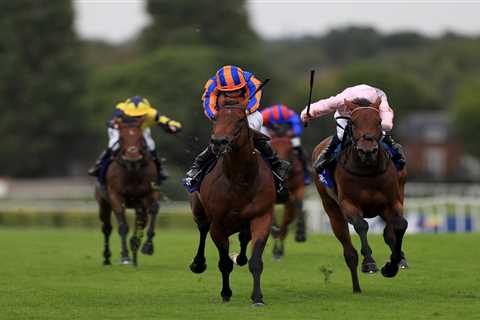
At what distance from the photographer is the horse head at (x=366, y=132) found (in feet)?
38.7

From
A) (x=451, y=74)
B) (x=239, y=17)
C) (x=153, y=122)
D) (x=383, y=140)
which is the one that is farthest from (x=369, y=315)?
(x=451, y=74)

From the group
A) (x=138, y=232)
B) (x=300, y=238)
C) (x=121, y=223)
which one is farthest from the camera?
(x=300, y=238)

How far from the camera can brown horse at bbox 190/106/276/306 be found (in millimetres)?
11367

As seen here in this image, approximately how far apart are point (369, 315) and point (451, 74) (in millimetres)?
105010

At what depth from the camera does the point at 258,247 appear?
11430mm

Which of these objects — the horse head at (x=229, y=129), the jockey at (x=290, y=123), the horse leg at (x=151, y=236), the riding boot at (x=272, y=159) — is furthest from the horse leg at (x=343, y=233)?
the jockey at (x=290, y=123)

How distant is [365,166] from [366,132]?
1.54ft

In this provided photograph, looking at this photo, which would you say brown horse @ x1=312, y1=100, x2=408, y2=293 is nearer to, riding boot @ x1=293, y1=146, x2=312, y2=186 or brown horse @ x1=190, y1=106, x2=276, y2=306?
brown horse @ x1=190, y1=106, x2=276, y2=306

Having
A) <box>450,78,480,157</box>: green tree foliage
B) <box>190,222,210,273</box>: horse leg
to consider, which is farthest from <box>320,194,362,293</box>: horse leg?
<box>450,78,480,157</box>: green tree foliage

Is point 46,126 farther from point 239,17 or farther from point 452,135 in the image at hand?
point 452,135

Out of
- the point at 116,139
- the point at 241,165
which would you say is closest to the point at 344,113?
the point at 241,165

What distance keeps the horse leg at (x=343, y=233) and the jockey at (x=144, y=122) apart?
4.30 m

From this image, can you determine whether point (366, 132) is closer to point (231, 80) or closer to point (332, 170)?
point (332, 170)

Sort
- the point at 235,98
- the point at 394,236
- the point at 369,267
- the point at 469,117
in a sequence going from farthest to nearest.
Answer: the point at 469,117 → the point at 394,236 → the point at 235,98 → the point at 369,267
